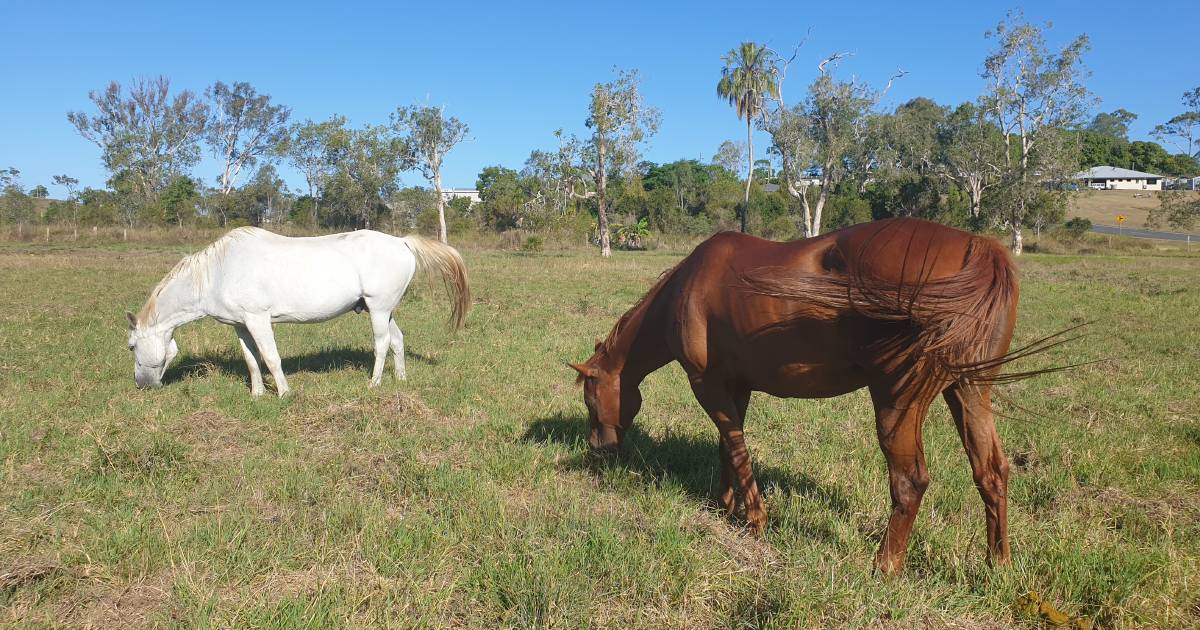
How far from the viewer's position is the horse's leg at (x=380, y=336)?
774 centimetres

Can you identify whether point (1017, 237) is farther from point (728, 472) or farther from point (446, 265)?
point (728, 472)

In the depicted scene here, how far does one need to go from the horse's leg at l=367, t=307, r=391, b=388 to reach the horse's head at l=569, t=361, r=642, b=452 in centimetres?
365

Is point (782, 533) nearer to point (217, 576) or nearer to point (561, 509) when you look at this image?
point (561, 509)

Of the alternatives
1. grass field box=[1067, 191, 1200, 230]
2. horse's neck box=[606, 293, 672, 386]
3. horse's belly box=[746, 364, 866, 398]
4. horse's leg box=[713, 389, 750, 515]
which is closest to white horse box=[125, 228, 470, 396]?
horse's neck box=[606, 293, 672, 386]

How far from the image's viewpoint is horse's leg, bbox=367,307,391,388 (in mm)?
7742

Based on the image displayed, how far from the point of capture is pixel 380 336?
780cm

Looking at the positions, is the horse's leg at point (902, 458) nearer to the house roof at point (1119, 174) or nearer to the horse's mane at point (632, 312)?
the horse's mane at point (632, 312)

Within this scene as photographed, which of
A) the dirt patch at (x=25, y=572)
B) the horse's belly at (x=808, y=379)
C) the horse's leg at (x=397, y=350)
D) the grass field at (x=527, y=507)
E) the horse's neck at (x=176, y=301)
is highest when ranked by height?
the horse's neck at (x=176, y=301)

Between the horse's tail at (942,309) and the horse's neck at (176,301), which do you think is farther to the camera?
the horse's neck at (176,301)

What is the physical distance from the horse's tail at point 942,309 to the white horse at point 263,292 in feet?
19.1

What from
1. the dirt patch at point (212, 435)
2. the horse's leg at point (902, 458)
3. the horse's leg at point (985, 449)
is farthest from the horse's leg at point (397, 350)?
the horse's leg at point (985, 449)

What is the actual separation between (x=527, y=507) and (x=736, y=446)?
4.41 ft

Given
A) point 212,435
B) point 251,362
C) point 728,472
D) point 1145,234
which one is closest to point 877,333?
point 728,472

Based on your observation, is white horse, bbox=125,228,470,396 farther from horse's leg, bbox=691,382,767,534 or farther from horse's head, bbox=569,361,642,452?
horse's leg, bbox=691,382,767,534
